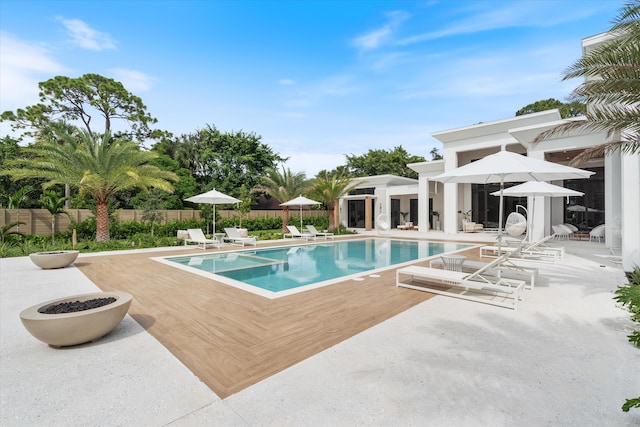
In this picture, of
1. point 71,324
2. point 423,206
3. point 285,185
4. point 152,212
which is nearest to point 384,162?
point 423,206

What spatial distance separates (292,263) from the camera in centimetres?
1113

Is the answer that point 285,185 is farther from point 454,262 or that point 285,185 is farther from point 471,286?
point 471,286

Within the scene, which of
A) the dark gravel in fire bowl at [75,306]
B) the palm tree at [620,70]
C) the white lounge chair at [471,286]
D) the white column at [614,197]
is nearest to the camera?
the dark gravel in fire bowl at [75,306]

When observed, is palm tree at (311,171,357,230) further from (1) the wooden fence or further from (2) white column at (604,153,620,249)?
(2) white column at (604,153,620,249)

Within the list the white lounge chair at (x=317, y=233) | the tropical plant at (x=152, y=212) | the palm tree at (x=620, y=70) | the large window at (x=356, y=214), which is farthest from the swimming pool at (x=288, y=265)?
the large window at (x=356, y=214)

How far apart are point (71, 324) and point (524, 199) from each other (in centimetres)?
2600

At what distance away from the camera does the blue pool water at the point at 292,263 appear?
27.3 ft

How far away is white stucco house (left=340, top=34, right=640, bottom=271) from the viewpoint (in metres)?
8.86

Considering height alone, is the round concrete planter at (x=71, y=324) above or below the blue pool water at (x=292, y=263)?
above

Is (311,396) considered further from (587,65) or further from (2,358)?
(587,65)

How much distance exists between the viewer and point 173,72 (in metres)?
15.3

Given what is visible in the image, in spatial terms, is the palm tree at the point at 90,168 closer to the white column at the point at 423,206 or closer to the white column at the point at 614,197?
the white column at the point at 423,206

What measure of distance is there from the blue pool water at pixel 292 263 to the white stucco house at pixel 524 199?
414cm

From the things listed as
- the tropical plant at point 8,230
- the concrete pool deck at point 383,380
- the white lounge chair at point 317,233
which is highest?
the tropical plant at point 8,230
